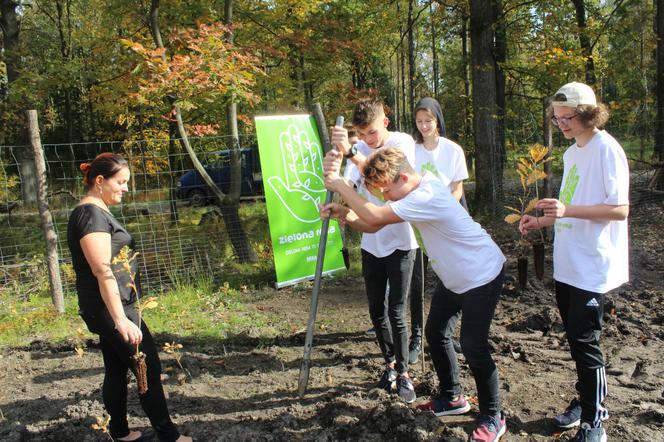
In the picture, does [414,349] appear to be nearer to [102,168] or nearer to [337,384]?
[337,384]

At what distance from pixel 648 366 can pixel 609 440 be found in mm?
1171

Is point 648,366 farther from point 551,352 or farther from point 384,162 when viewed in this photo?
point 384,162

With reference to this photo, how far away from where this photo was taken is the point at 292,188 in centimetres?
561

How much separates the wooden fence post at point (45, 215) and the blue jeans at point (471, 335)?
397 cm

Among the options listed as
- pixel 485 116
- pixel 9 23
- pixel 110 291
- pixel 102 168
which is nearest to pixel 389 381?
pixel 110 291

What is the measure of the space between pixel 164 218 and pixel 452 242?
5958 millimetres

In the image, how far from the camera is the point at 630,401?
123 inches

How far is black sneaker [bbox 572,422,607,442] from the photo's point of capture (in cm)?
259

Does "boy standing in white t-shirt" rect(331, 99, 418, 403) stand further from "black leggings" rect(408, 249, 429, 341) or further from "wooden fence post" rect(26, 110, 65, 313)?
"wooden fence post" rect(26, 110, 65, 313)

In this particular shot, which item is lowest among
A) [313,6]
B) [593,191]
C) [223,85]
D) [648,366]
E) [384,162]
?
[648,366]

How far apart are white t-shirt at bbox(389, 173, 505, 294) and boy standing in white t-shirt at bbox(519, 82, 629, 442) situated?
0.37 metres

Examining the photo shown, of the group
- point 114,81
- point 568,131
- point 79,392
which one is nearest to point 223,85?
point 114,81

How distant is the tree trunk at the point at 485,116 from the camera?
882cm

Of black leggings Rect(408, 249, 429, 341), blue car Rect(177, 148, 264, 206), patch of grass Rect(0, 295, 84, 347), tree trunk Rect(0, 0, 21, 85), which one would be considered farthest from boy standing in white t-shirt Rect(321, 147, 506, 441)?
tree trunk Rect(0, 0, 21, 85)
